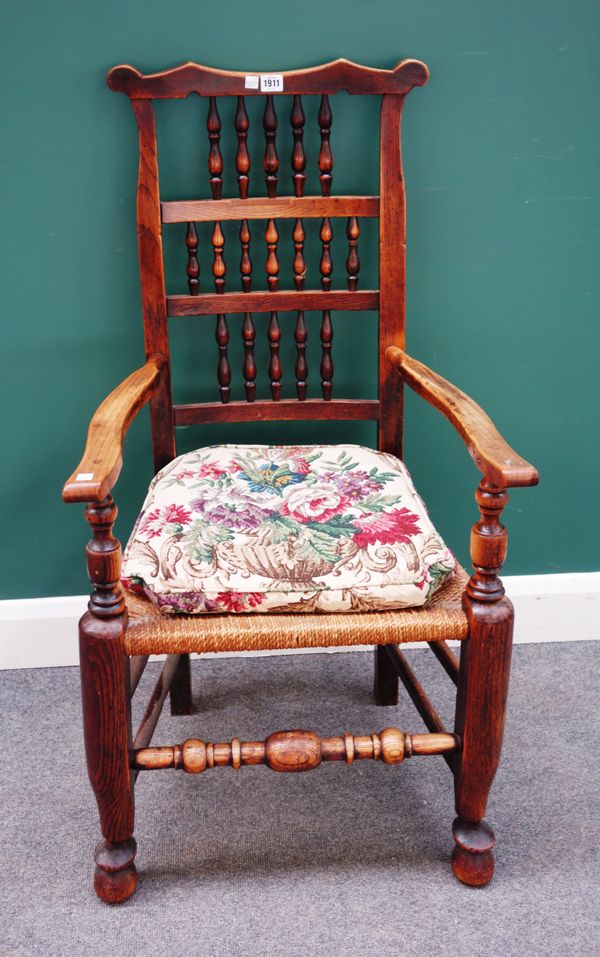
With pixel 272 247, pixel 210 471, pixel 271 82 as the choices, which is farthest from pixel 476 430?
pixel 271 82

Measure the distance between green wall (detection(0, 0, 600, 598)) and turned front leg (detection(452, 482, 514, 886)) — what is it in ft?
1.92

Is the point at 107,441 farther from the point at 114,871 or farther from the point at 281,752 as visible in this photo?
the point at 114,871

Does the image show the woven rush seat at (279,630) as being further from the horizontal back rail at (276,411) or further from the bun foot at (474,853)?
the horizontal back rail at (276,411)

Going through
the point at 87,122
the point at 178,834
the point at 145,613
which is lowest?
the point at 178,834

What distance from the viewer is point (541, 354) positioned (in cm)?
157

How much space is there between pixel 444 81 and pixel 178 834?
127cm

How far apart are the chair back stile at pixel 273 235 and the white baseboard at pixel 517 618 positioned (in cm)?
48

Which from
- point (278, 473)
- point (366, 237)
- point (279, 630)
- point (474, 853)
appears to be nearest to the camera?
point (279, 630)

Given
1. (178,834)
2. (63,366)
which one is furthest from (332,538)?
(63,366)

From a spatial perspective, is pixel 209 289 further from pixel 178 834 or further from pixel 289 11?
pixel 178 834

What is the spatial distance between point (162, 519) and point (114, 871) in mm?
466

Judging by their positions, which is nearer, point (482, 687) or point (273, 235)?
point (482, 687)

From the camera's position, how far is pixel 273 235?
1.35 metres

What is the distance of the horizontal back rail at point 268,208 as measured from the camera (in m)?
1.31
